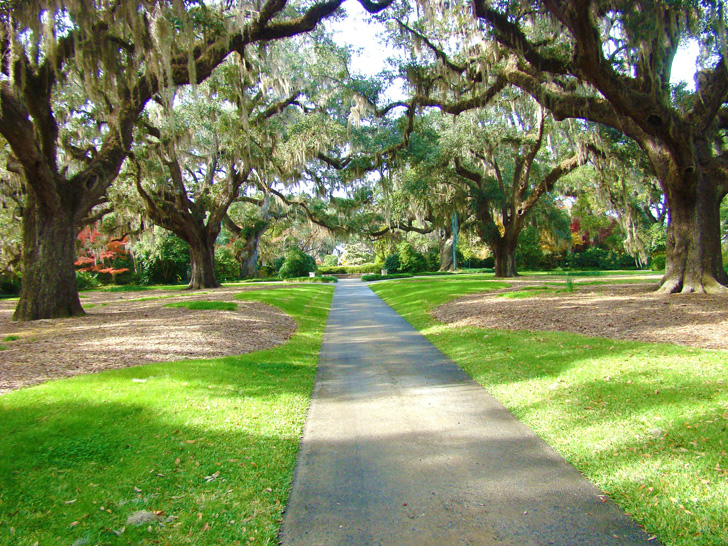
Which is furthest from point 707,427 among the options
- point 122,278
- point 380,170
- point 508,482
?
point 122,278

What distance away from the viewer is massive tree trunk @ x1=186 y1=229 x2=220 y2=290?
2469 centimetres

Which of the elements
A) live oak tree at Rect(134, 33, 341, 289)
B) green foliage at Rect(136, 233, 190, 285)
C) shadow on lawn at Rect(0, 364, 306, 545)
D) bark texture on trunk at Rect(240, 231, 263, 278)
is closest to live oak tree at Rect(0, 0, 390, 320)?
live oak tree at Rect(134, 33, 341, 289)

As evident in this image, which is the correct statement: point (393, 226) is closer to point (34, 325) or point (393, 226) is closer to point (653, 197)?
point (653, 197)

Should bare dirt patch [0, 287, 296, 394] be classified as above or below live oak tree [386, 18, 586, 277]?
below

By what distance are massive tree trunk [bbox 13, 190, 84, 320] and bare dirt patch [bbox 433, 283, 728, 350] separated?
10.3 metres

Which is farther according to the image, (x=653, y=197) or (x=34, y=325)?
(x=653, y=197)

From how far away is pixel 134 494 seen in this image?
3.24 m

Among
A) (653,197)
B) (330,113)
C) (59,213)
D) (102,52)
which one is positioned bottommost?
(59,213)

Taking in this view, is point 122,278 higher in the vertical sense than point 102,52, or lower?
lower

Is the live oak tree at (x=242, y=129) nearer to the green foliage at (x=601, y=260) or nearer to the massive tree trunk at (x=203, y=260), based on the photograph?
the massive tree trunk at (x=203, y=260)

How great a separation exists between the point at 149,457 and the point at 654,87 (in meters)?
12.3

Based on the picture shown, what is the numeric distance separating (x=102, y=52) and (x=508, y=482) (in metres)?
12.2

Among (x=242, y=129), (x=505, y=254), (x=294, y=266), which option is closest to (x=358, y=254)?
(x=294, y=266)

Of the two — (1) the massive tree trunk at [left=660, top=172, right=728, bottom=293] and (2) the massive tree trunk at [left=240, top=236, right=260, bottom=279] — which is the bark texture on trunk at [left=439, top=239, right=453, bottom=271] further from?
(1) the massive tree trunk at [left=660, top=172, right=728, bottom=293]
